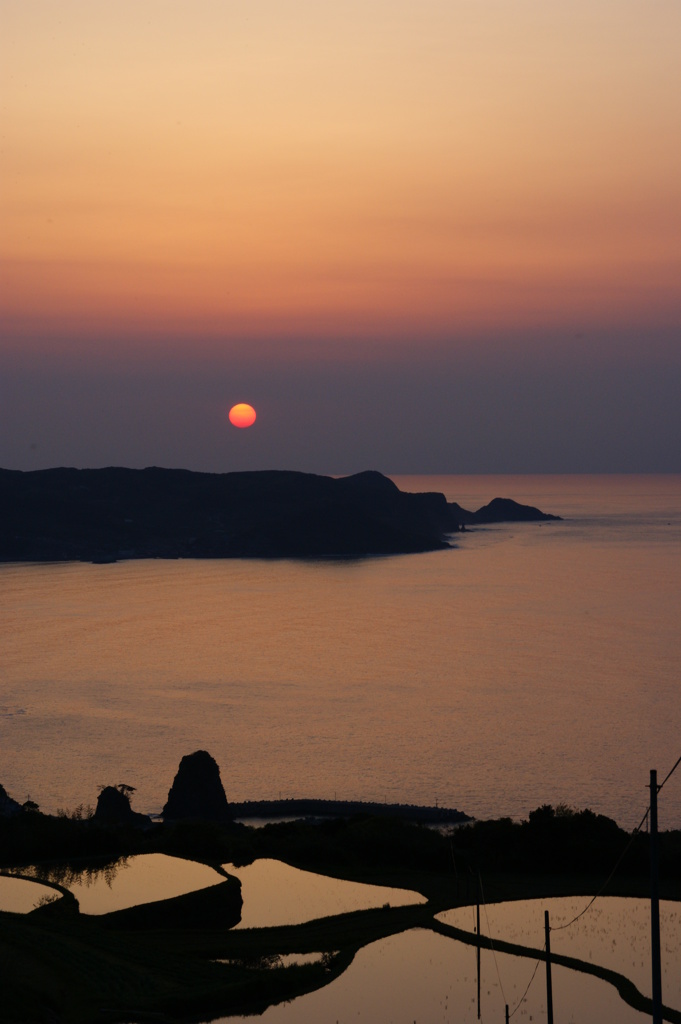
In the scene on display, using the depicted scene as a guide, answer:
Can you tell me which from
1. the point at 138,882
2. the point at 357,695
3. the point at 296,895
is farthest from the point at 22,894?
the point at 357,695

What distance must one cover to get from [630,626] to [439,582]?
57423 mm

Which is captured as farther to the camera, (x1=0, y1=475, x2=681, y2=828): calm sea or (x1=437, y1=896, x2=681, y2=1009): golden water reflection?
(x1=0, y1=475, x2=681, y2=828): calm sea

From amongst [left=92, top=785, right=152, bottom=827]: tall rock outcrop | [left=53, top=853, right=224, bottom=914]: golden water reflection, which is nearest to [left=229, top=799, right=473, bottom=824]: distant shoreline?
[left=92, top=785, right=152, bottom=827]: tall rock outcrop

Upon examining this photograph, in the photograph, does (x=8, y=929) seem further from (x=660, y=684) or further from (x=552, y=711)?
(x=660, y=684)

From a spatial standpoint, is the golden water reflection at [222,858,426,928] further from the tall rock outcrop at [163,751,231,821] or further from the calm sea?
the calm sea

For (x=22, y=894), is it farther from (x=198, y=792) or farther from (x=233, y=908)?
(x=198, y=792)

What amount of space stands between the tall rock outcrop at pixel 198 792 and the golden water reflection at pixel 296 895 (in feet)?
60.6

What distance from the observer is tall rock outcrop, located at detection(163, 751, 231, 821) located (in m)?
60.2

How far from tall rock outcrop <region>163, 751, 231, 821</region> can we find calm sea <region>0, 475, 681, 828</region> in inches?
203

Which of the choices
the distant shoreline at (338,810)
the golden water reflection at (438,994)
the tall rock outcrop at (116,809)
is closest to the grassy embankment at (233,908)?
the golden water reflection at (438,994)

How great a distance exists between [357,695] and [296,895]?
5794 centimetres

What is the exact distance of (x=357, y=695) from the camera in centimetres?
9600

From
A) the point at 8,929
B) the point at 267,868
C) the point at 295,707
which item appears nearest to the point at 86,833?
the point at 267,868

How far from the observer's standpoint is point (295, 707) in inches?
3597
